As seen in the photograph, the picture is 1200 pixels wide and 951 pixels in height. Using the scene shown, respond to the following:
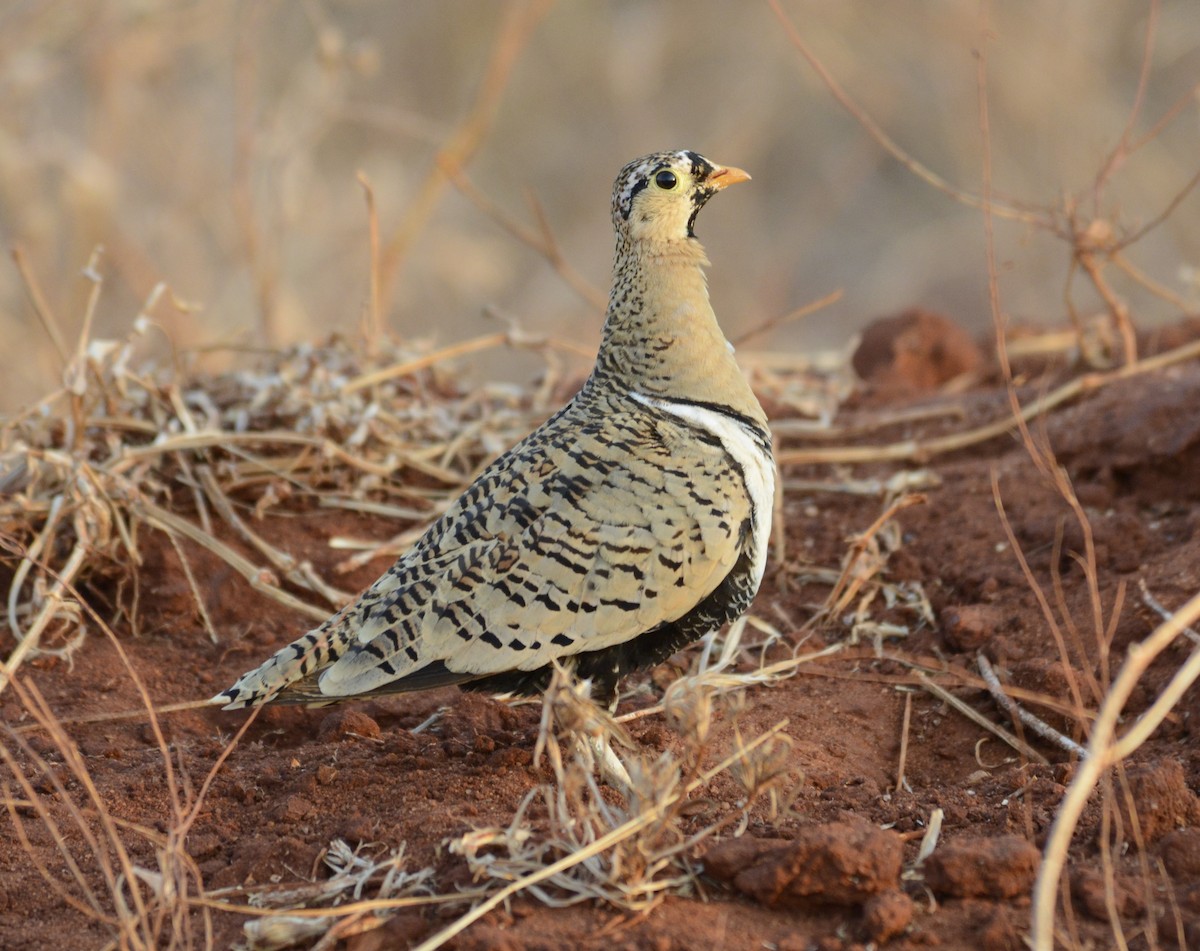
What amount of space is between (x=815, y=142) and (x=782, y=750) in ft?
32.1

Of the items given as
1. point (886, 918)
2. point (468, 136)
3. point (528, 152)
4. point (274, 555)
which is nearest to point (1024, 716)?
point (886, 918)

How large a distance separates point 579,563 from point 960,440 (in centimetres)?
229

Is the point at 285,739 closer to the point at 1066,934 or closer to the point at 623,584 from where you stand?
the point at 623,584

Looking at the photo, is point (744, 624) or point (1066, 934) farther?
point (744, 624)

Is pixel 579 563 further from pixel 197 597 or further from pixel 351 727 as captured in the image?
pixel 197 597

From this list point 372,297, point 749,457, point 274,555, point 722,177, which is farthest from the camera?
point 372,297

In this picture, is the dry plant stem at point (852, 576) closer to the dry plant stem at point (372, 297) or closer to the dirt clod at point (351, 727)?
the dirt clod at point (351, 727)

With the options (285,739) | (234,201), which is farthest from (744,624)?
(234,201)

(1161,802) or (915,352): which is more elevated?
(915,352)

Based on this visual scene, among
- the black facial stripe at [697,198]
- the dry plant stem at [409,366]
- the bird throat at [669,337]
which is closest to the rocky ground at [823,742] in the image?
the dry plant stem at [409,366]

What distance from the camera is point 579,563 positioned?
318 centimetres

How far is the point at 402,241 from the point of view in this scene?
692 centimetres

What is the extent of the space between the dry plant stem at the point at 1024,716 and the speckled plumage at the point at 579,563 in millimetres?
780

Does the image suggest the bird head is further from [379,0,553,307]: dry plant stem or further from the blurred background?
[379,0,553,307]: dry plant stem
